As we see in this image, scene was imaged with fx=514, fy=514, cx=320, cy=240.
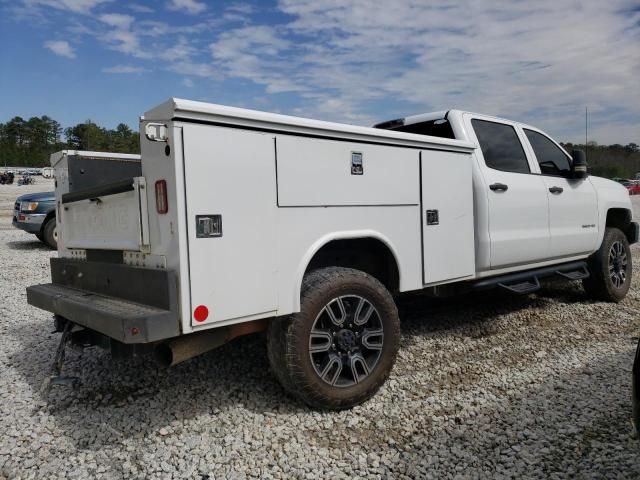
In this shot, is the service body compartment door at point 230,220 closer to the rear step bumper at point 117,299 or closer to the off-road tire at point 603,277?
the rear step bumper at point 117,299

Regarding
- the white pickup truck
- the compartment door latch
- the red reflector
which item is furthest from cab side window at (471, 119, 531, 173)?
the red reflector

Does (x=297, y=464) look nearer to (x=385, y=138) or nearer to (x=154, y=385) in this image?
(x=154, y=385)

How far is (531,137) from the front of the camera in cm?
552

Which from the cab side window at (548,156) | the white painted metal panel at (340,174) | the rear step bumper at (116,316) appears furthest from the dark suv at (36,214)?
the cab side window at (548,156)

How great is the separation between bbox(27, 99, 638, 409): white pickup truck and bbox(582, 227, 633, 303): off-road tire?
191cm

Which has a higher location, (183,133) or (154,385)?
(183,133)

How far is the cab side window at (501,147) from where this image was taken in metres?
4.84

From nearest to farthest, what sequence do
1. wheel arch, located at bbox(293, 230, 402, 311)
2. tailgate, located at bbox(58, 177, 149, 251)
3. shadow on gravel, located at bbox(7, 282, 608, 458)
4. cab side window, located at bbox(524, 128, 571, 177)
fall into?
tailgate, located at bbox(58, 177, 149, 251) < shadow on gravel, located at bbox(7, 282, 608, 458) < wheel arch, located at bbox(293, 230, 402, 311) < cab side window, located at bbox(524, 128, 571, 177)

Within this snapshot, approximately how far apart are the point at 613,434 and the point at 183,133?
3.01 metres

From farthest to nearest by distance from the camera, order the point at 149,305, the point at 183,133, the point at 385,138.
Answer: the point at 385,138
the point at 149,305
the point at 183,133

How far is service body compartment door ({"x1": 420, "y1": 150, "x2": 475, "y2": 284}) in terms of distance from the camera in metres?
4.01

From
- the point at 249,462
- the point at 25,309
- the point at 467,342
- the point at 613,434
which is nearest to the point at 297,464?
the point at 249,462

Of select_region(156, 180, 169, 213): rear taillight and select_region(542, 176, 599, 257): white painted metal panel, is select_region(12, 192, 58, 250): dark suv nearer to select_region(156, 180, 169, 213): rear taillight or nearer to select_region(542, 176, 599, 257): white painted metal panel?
select_region(156, 180, 169, 213): rear taillight

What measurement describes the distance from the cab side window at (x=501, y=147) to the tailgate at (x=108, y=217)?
10.4 feet
